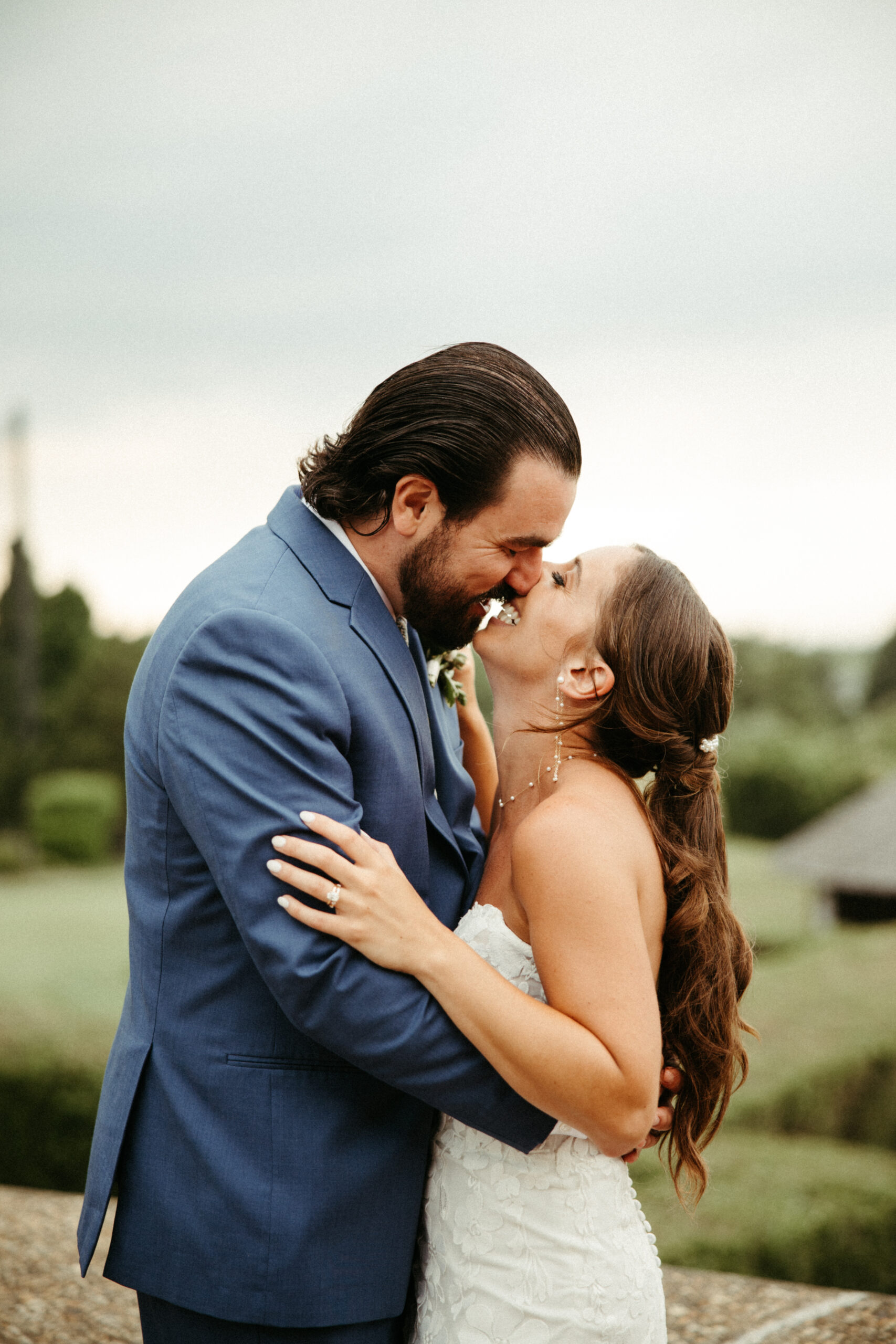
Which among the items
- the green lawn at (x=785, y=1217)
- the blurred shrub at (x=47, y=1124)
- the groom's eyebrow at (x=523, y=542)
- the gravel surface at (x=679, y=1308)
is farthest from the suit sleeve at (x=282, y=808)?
the blurred shrub at (x=47, y=1124)

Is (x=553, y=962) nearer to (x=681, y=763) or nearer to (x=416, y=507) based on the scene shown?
(x=681, y=763)

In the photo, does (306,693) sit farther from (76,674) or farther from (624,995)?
(76,674)

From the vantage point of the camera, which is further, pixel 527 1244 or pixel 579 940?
pixel 527 1244

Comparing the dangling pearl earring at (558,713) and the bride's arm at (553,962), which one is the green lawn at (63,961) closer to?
the dangling pearl earring at (558,713)

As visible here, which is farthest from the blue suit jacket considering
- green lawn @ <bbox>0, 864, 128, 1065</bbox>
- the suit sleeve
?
green lawn @ <bbox>0, 864, 128, 1065</bbox>

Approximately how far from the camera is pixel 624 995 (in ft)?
6.52

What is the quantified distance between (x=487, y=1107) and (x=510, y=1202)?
40 centimetres

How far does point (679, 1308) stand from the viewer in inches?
166

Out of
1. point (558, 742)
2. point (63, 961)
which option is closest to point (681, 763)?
point (558, 742)

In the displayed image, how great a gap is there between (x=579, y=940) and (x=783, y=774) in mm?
7647

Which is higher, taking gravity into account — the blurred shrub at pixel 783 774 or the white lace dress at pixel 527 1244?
the white lace dress at pixel 527 1244

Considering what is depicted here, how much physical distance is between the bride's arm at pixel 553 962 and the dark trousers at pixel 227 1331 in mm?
600

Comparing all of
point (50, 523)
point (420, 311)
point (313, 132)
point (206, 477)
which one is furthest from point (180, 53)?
point (50, 523)

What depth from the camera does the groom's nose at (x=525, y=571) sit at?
2.44 meters
